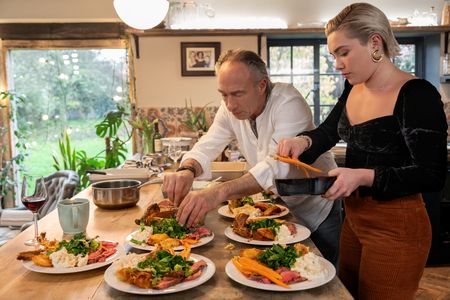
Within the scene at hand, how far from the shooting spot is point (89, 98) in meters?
4.74

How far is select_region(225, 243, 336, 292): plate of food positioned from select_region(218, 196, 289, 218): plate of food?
1.51 ft

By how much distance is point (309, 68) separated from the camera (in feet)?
14.8

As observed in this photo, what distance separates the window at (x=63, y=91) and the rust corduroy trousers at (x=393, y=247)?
11.4 ft

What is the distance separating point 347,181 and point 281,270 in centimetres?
38

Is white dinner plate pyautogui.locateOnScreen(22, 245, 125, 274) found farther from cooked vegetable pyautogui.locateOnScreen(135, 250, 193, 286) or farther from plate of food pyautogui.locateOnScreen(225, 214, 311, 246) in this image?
plate of food pyautogui.locateOnScreen(225, 214, 311, 246)

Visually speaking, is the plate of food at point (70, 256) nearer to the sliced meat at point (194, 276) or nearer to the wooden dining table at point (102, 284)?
the wooden dining table at point (102, 284)

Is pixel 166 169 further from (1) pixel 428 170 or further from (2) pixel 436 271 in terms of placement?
(2) pixel 436 271

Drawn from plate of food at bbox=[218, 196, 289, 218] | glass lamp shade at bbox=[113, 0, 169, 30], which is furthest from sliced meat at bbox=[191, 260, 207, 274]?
glass lamp shade at bbox=[113, 0, 169, 30]

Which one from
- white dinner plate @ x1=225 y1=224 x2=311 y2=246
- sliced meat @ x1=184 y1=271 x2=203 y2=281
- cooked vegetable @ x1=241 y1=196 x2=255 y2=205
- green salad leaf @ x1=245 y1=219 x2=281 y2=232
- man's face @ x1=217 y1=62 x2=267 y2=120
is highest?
man's face @ x1=217 y1=62 x2=267 y2=120

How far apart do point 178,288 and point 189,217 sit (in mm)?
443

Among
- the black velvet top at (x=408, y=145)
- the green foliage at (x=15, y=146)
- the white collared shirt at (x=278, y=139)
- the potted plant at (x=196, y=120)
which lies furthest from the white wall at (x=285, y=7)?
the black velvet top at (x=408, y=145)

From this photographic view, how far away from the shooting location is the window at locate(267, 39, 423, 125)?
4484 millimetres

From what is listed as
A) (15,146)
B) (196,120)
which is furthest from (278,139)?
(15,146)

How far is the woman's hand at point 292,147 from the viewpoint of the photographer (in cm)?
182
